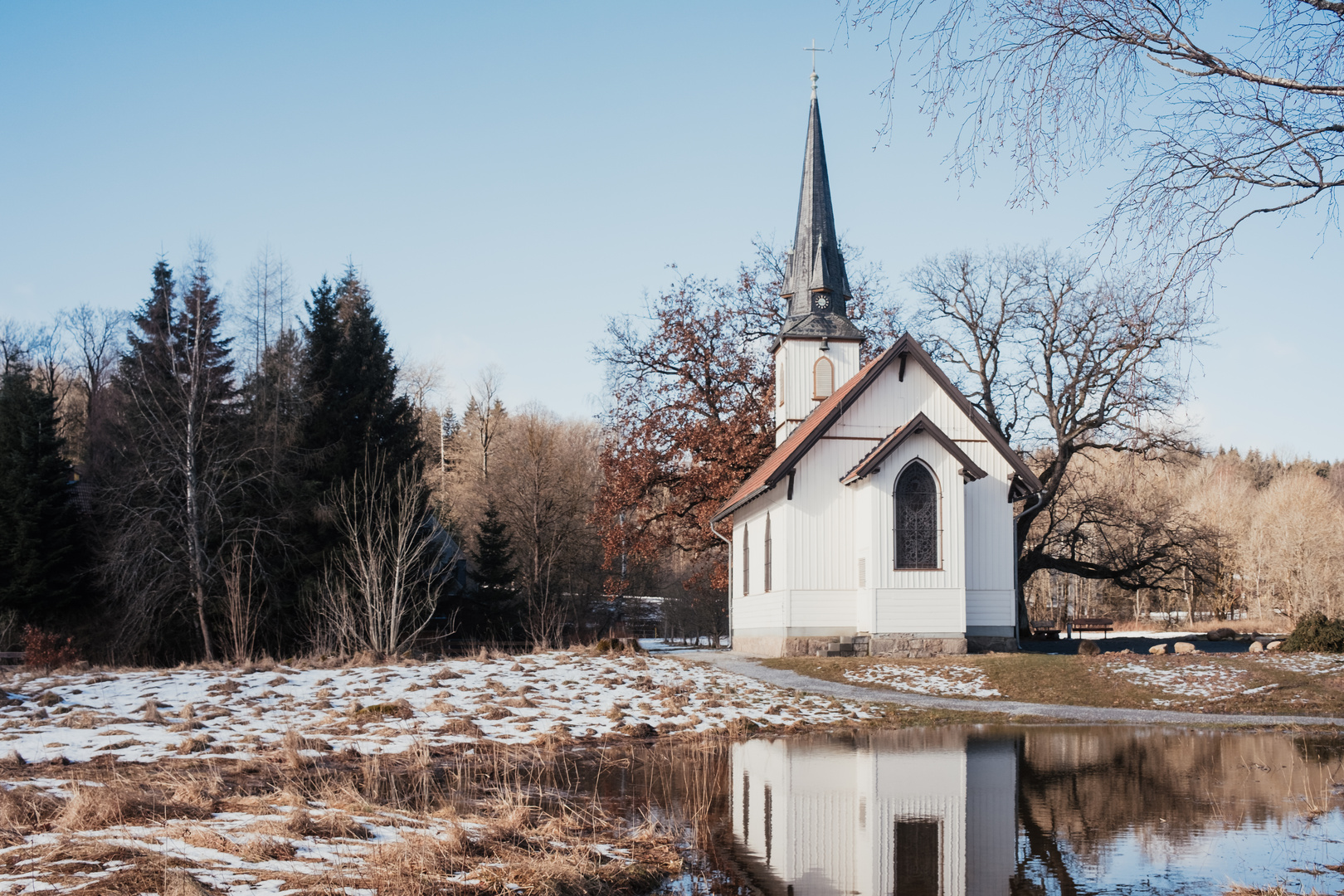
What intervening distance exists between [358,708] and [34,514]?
19.9 meters

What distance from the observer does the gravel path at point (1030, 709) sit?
14.6m

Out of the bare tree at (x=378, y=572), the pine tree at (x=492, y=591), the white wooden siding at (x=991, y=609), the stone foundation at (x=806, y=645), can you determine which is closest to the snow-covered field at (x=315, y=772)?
the bare tree at (x=378, y=572)

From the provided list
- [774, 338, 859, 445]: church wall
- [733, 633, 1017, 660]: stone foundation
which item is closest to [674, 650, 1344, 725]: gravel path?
[733, 633, 1017, 660]: stone foundation

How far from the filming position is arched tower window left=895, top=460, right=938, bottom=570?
23.7 meters

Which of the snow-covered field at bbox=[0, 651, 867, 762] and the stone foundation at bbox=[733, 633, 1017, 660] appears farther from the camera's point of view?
the stone foundation at bbox=[733, 633, 1017, 660]

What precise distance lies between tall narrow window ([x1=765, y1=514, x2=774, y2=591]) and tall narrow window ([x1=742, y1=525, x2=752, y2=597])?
195 cm

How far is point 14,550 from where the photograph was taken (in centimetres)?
2705

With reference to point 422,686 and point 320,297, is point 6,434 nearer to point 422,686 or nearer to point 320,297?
point 320,297

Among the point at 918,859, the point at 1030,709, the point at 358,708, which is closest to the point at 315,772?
the point at 358,708

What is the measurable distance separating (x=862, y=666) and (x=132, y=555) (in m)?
17.4

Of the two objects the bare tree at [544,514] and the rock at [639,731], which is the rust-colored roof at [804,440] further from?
the rock at [639,731]

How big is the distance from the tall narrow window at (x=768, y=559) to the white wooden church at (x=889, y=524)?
5 centimetres

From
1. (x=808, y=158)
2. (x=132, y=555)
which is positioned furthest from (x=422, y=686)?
(x=808, y=158)

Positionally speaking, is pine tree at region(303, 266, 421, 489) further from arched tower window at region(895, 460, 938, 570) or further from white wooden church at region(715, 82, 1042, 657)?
arched tower window at region(895, 460, 938, 570)
